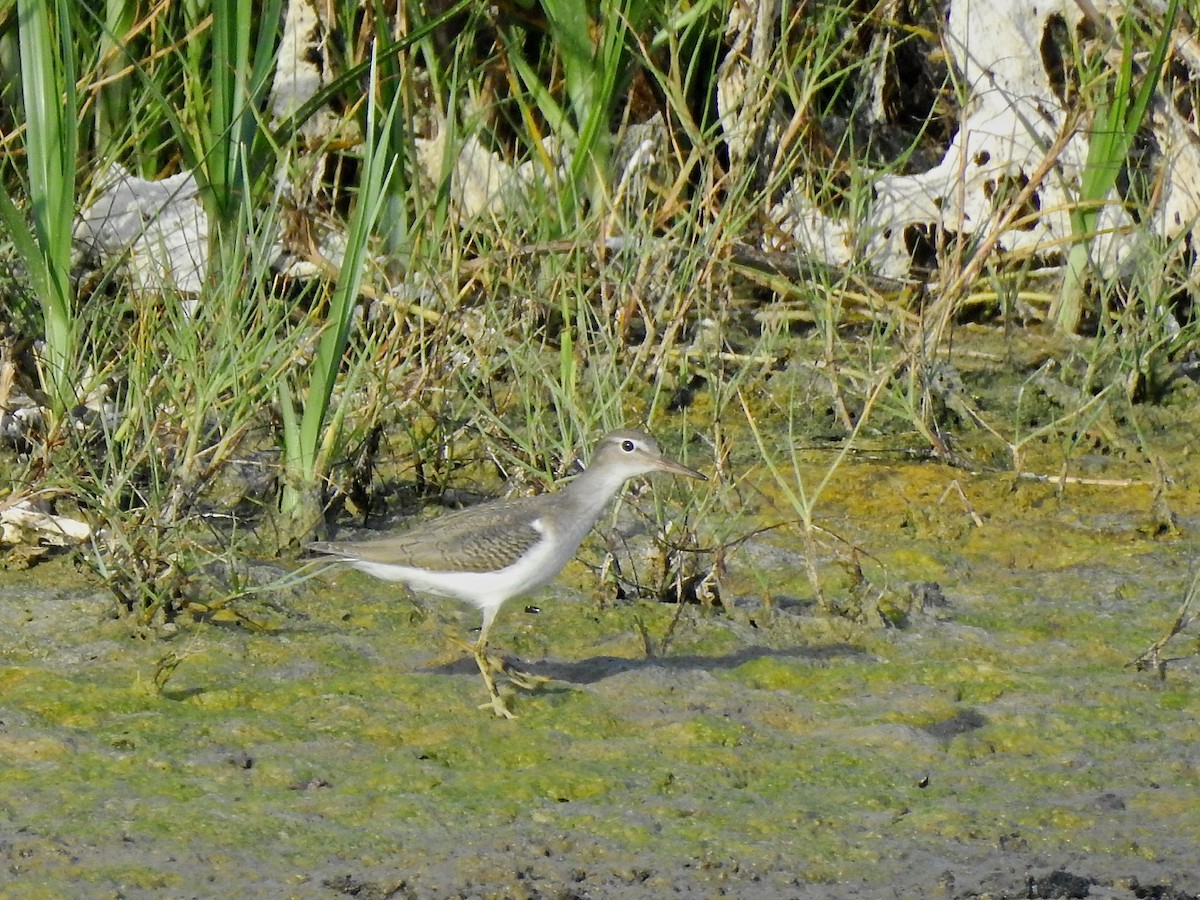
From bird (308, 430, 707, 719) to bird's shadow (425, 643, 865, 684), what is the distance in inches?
6.9

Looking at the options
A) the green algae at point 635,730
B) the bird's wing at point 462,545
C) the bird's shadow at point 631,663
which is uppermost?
the bird's wing at point 462,545

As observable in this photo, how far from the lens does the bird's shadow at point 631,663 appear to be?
16.6 feet

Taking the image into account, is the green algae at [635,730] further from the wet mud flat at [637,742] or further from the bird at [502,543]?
the bird at [502,543]

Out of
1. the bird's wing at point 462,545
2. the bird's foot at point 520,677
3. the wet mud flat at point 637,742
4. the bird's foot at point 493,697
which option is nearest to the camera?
the wet mud flat at point 637,742

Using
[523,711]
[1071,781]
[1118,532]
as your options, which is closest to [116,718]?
[523,711]

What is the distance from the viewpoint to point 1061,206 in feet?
22.3

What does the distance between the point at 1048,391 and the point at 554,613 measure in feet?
8.68

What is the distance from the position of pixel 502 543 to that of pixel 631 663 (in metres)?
0.51

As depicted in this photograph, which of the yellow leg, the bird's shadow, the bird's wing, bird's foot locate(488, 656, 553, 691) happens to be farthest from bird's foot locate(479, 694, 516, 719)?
the bird's wing

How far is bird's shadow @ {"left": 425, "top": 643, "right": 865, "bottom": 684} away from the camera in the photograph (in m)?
5.07

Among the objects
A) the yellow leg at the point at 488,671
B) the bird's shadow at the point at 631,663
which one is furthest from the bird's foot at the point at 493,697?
the bird's shadow at the point at 631,663

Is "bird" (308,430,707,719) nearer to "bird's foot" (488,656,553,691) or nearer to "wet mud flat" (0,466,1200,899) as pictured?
"bird's foot" (488,656,553,691)

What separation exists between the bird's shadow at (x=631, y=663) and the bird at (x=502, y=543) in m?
0.18

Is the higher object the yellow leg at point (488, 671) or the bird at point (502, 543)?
the bird at point (502, 543)
